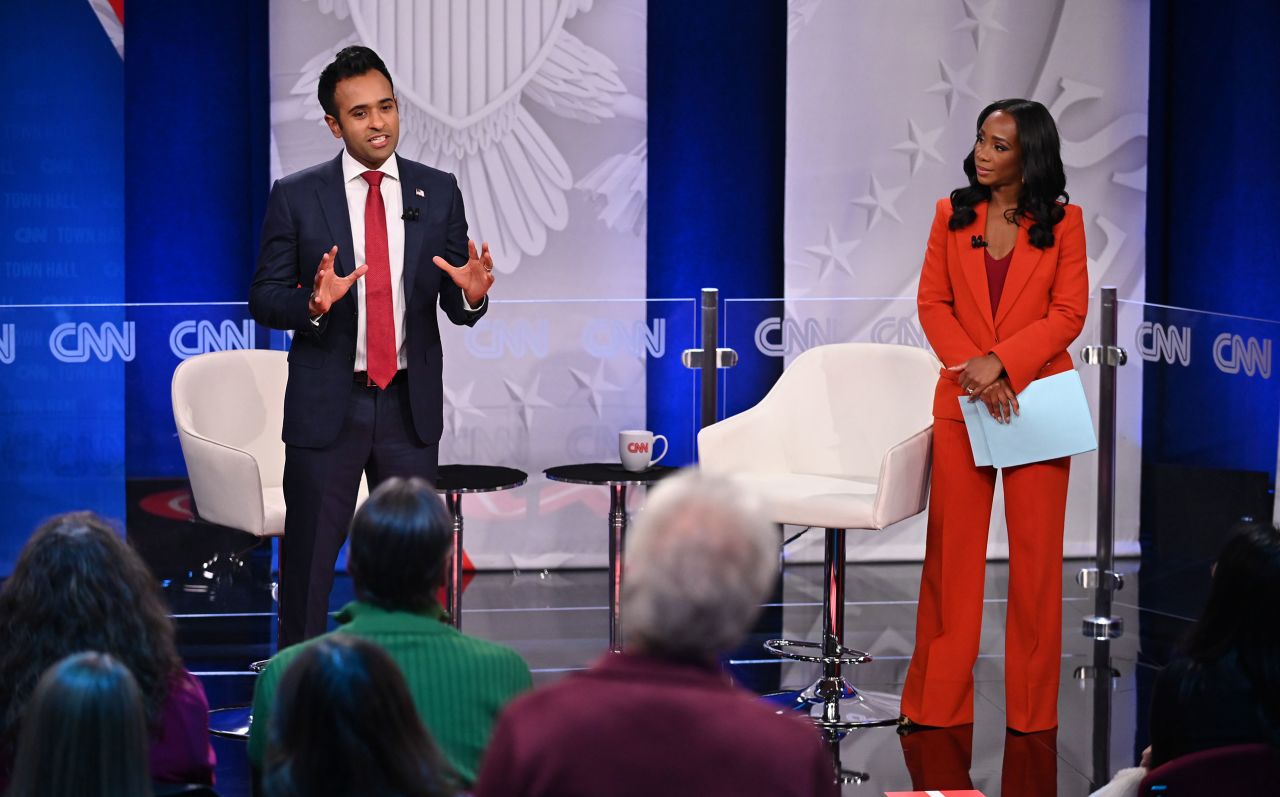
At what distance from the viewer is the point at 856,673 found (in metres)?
4.59

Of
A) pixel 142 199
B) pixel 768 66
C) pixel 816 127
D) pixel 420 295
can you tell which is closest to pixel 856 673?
pixel 420 295

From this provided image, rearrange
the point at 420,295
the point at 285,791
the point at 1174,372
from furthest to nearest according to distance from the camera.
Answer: the point at 1174,372, the point at 420,295, the point at 285,791

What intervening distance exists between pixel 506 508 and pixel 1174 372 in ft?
7.75

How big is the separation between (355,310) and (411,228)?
0.79 ft

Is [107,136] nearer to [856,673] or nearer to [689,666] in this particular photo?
[856,673]

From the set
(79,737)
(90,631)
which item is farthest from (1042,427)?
(79,737)

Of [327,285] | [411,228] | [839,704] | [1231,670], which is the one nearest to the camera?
[1231,670]

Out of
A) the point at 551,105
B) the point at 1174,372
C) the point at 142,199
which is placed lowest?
the point at 1174,372

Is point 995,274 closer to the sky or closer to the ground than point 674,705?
closer to the sky

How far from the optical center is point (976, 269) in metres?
3.87

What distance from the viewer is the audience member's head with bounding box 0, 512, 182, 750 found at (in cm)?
206

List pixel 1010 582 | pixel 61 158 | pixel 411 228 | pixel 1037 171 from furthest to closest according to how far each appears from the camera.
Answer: pixel 61 158
pixel 1010 582
pixel 1037 171
pixel 411 228

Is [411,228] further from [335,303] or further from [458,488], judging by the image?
[458,488]

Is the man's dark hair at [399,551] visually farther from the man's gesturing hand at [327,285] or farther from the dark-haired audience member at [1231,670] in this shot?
the man's gesturing hand at [327,285]
